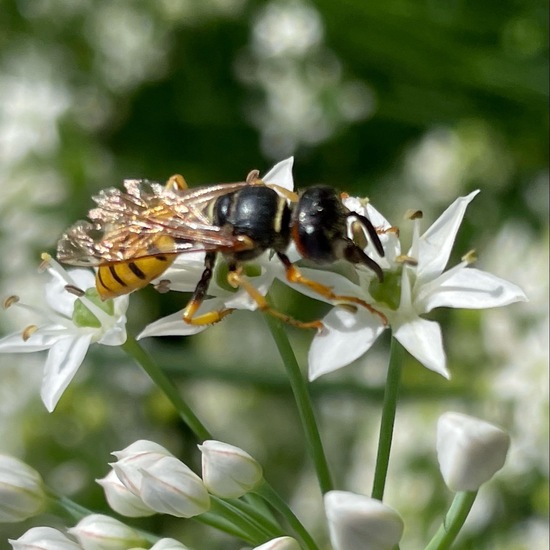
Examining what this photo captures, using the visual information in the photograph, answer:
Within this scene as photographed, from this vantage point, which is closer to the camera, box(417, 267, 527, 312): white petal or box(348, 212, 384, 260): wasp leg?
box(417, 267, 527, 312): white petal

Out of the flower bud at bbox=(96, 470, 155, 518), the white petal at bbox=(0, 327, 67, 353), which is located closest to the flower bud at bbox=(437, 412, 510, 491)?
the flower bud at bbox=(96, 470, 155, 518)

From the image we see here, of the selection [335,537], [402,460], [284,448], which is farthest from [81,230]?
[284,448]

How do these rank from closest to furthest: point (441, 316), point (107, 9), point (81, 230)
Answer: point (81, 230)
point (441, 316)
point (107, 9)

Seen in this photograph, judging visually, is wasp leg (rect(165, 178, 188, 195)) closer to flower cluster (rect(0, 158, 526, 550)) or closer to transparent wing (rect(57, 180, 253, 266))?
transparent wing (rect(57, 180, 253, 266))

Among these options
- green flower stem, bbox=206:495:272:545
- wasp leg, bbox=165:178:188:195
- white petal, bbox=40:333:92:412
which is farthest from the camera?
wasp leg, bbox=165:178:188:195

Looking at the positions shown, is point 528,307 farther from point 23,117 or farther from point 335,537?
point 23,117

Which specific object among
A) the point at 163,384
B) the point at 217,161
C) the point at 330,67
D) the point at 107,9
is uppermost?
the point at 107,9

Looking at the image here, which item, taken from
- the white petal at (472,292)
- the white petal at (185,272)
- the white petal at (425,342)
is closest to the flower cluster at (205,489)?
the white petal at (425,342)
